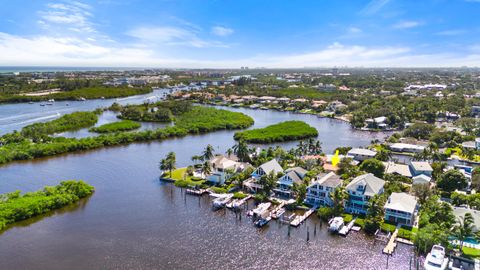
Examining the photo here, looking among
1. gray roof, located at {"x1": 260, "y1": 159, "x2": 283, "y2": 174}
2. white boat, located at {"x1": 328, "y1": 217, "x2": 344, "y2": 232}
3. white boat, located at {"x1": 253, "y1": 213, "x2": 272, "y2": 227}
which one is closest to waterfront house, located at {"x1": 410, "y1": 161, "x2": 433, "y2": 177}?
gray roof, located at {"x1": 260, "y1": 159, "x2": 283, "y2": 174}

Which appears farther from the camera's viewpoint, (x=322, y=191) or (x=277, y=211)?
(x=322, y=191)

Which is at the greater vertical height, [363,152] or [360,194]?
[360,194]

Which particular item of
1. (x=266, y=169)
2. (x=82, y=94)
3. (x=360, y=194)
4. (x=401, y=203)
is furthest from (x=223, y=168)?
(x=82, y=94)

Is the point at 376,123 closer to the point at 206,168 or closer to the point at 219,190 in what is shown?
the point at 206,168

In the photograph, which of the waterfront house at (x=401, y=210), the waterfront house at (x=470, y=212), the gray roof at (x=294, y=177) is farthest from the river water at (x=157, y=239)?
the gray roof at (x=294, y=177)

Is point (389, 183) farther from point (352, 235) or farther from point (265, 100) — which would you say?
point (265, 100)

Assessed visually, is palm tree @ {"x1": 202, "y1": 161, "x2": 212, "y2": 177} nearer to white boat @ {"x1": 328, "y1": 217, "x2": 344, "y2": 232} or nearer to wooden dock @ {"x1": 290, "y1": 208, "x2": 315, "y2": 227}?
wooden dock @ {"x1": 290, "y1": 208, "x2": 315, "y2": 227}

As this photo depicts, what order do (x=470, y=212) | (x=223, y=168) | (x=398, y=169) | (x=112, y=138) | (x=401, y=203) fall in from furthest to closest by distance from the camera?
(x=112, y=138) → (x=398, y=169) → (x=223, y=168) → (x=401, y=203) → (x=470, y=212)

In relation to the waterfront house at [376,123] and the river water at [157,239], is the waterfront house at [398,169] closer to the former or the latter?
the river water at [157,239]

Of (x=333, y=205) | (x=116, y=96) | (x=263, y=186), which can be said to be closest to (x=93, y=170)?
(x=263, y=186)
